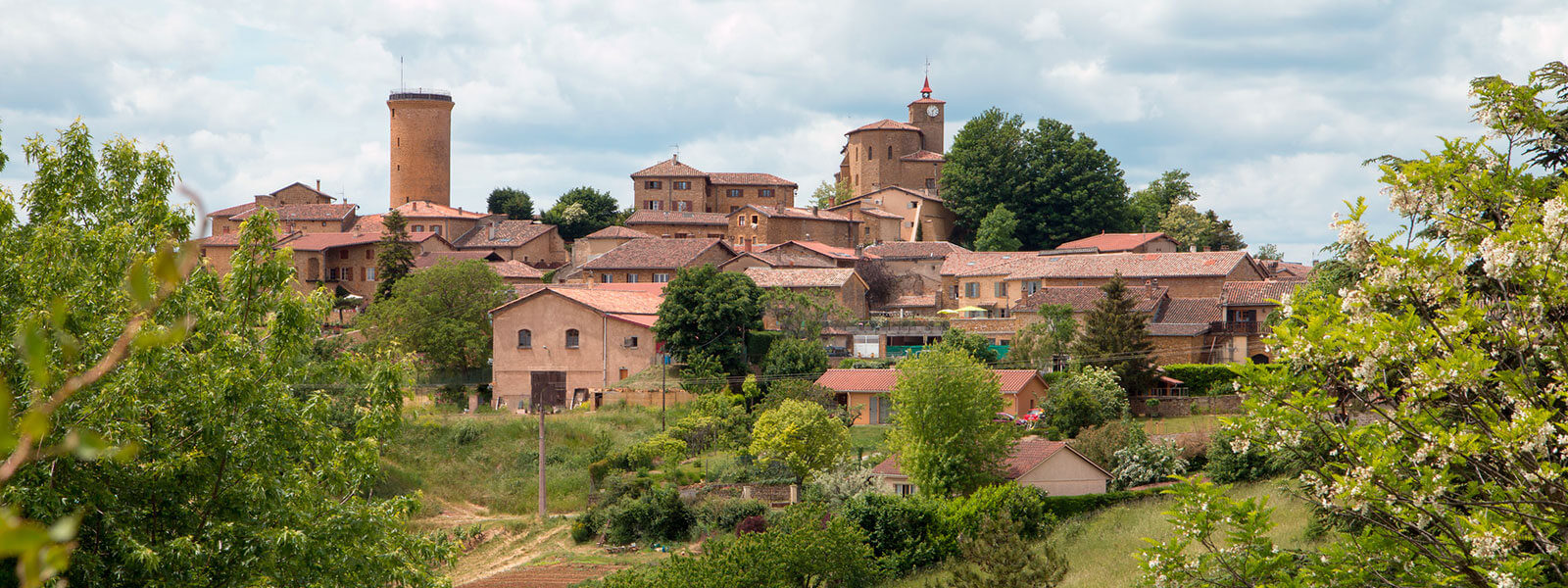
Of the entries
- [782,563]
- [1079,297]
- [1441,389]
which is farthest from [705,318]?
[1441,389]

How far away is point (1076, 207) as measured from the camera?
79.3 meters

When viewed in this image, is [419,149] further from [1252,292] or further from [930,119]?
[1252,292]

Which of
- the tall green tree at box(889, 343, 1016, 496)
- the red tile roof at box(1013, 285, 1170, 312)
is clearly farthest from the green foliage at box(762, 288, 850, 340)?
the tall green tree at box(889, 343, 1016, 496)

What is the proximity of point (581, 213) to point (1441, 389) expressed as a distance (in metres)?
78.8

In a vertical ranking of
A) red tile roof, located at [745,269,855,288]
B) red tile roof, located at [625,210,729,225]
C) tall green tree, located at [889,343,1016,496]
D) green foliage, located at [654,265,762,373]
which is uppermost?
red tile roof, located at [625,210,729,225]

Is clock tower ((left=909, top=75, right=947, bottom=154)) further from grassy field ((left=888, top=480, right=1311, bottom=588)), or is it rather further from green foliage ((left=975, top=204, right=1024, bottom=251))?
grassy field ((left=888, top=480, right=1311, bottom=588))

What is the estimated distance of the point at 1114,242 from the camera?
235ft

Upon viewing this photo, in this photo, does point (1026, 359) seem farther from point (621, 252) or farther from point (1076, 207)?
point (1076, 207)

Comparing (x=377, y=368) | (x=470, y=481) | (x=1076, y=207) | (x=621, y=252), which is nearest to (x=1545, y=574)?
(x=377, y=368)

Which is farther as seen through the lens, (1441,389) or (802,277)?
(802,277)

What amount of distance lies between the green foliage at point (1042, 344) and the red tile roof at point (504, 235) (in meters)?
36.1

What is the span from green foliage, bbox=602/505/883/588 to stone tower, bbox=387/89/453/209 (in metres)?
66.2

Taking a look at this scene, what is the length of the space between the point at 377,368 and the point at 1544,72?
11.0 metres

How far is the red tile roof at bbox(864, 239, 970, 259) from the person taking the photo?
66.5 metres
